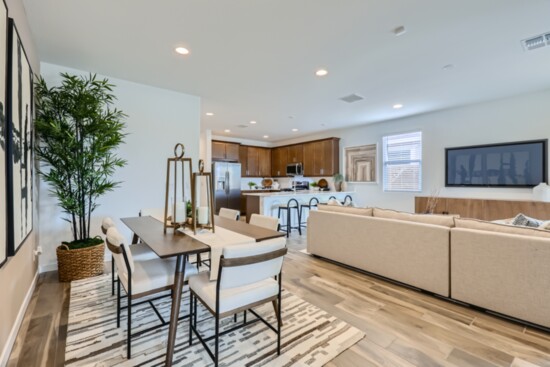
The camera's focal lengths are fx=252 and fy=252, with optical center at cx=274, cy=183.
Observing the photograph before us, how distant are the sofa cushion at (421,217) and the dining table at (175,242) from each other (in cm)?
166

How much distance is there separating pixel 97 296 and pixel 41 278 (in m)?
1.04

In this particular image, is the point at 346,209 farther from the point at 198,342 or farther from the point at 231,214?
the point at 198,342

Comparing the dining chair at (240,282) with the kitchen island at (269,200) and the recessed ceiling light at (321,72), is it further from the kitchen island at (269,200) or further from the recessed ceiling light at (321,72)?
the kitchen island at (269,200)

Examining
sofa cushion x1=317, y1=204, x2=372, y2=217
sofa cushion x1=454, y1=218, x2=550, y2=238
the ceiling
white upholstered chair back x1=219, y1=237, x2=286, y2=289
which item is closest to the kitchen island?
sofa cushion x1=317, y1=204, x2=372, y2=217

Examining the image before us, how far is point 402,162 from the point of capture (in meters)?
5.91

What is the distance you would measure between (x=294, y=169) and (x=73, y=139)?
19.5 ft

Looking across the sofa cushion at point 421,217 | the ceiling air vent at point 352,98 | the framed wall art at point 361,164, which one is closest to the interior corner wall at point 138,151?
the ceiling air vent at point 352,98

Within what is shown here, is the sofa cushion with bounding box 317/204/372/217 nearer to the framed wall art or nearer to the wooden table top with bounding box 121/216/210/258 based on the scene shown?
the wooden table top with bounding box 121/216/210/258

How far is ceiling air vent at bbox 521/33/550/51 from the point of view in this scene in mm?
2529

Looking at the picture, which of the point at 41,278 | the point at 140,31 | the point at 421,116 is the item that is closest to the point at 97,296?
the point at 41,278

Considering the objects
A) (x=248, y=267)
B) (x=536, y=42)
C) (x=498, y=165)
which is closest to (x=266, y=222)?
(x=248, y=267)

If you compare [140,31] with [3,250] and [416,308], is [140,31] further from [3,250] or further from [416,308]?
[416,308]

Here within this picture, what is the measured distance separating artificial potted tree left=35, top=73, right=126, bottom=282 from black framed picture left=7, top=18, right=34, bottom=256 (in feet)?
1.80

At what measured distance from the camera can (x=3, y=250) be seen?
153 cm
